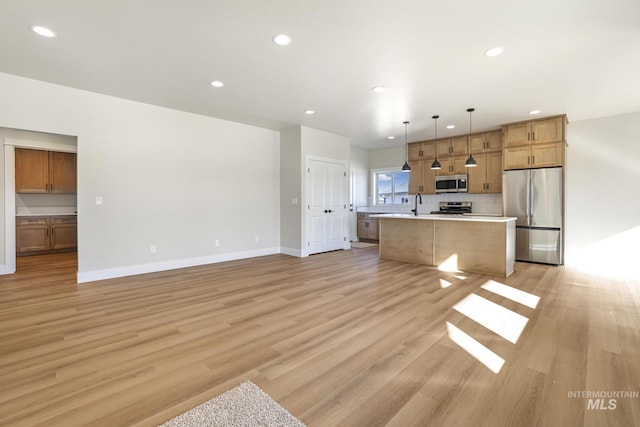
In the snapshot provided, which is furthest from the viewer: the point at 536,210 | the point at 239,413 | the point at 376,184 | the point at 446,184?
the point at 376,184

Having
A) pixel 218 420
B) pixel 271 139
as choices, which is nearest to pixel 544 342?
pixel 218 420

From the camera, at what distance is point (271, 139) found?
21.3 ft

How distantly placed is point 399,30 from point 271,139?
4.22 meters

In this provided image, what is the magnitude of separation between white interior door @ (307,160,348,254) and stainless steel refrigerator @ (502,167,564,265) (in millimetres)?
3528

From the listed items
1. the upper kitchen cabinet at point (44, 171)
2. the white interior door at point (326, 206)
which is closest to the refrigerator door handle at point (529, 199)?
the white interior door at point (326, 206)

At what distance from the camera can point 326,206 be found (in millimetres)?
6742

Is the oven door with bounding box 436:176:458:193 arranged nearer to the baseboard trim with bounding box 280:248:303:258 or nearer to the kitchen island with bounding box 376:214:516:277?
the kitchen island with bounding box 376:214:516:277

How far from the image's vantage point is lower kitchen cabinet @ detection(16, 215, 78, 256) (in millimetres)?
6090

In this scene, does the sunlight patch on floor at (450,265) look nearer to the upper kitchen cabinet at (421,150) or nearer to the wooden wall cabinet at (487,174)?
the wooden wall cabinet at (487,174)

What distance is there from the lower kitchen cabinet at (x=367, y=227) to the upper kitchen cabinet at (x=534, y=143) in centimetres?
363

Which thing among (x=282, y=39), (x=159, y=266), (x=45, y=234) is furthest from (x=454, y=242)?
(x=45, y=234)

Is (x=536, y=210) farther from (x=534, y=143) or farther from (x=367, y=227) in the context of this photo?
(x=367, y=227)

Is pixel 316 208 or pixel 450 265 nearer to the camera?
pixel 450 265

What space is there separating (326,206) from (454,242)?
2907 mm
